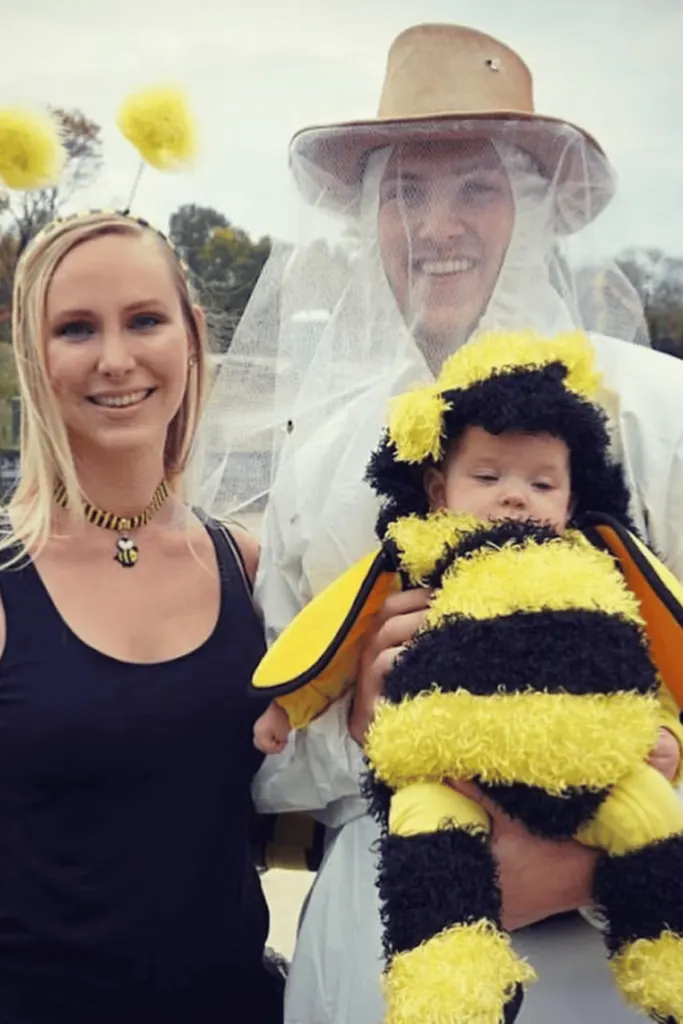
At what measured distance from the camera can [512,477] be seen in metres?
1.54

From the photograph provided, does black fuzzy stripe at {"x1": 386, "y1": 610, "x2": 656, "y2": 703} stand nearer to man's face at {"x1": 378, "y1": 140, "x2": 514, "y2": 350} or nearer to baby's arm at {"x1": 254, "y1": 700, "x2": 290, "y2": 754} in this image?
baby's arm at {"x1": 254, "y1": 700, "x2": 290, "y2": 754}

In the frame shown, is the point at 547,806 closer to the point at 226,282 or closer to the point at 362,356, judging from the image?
the point at 362,356

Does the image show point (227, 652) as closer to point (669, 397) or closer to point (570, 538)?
point (570, 538)

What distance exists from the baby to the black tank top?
0.53 metres

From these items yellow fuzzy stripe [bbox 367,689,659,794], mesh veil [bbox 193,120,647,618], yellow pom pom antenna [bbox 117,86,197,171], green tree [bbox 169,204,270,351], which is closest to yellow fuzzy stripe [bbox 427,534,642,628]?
yellow fuzzy stripe [bbox 367,689,659,794]

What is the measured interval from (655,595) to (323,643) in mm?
469

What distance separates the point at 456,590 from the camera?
1508 millimetres

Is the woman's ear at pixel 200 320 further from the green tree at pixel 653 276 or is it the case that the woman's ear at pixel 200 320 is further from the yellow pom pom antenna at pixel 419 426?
the green tree at pixel 653 276

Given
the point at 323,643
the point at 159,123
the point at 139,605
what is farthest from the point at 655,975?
the point at 159,123

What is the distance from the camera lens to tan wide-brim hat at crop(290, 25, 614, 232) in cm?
182

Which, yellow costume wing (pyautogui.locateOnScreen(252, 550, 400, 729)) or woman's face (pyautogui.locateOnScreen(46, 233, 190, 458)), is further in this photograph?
woman's face (pyautogui.locateOnScreen(46, 233, 190, 458))

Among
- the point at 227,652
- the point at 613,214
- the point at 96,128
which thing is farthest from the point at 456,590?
the point at 96,128

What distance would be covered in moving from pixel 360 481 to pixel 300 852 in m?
0.71

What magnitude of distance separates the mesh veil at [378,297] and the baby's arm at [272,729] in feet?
0.83
